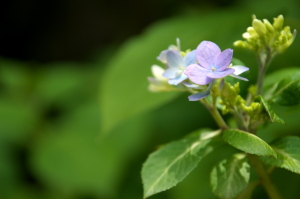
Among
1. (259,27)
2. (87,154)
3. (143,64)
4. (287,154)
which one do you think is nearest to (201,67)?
(259,27)

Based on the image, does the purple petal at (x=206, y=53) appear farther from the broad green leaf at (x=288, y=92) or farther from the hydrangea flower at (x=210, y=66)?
the broad green leaf at (x=288, y=92)

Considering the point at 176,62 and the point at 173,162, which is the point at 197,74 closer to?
the point at 176,62

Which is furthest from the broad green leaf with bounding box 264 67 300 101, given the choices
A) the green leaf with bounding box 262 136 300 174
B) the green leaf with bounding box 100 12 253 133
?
the green leaf with bounding box 100 12 253 133

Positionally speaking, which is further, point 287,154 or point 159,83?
point 159,83

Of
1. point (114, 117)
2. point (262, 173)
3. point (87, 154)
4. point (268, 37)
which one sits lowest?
point (87, 154)

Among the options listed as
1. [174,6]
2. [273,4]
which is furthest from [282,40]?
[174,6]

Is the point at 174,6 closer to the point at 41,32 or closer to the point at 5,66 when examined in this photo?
the point at 5,66

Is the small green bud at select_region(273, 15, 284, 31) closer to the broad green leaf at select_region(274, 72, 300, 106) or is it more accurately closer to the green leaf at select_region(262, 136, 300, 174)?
the broad green leaf at select_region(274, 72, 300, 106)

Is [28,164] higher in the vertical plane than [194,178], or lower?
higher
